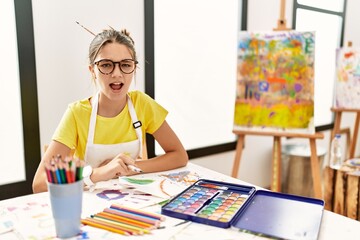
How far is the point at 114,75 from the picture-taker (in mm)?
1406

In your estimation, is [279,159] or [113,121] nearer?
[113,121]

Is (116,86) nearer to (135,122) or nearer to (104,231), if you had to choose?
(135,122)

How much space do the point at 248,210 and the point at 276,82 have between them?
149 centimetres

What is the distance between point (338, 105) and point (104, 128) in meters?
2.48

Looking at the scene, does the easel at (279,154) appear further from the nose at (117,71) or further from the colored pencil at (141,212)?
the colored pencil at (141,212)

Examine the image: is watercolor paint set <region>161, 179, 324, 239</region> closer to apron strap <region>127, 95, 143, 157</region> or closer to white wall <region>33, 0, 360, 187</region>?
apron strap <region>127, 95, 143, 157</region>

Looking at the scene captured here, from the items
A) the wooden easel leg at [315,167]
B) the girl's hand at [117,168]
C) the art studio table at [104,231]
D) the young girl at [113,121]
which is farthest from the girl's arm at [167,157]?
the wooden easel leg at [315,167]

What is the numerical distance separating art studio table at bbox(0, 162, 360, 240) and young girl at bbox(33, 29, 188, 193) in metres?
0.20

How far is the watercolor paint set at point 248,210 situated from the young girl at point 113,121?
0.34m

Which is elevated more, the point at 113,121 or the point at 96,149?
the point at 113,121

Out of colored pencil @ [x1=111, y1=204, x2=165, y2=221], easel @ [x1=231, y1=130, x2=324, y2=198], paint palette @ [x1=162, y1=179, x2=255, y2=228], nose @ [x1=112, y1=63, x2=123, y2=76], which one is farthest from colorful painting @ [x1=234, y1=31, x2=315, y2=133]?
colored pencil @ [x1=111, y1=204, x2=165, y2=221]

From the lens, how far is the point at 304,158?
292 cm

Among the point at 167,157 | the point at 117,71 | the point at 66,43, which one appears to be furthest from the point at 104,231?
the point at 66,43

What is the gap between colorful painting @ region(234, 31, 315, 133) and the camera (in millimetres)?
2252
